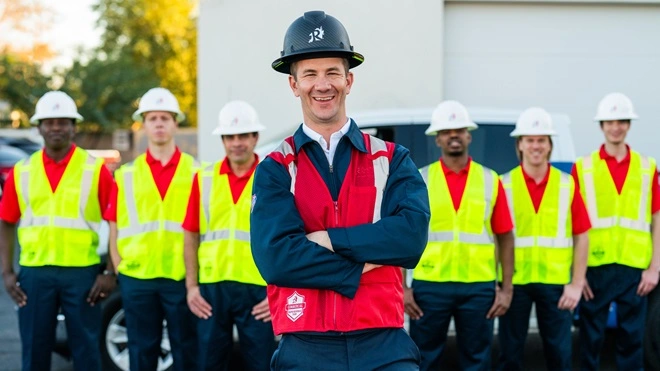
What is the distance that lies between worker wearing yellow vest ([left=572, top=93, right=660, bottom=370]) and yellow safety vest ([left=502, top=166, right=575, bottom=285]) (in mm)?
382

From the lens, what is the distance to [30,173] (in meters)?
5.93

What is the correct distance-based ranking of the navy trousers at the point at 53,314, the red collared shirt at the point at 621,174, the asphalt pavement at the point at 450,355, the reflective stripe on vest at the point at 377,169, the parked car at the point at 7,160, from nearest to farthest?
the reflective stripe on vest at the point at 377,169, the navy trousers at the point at 53,314, the red collared shirt at the point at 621,174, the asphalt pavement at the point at 450,355, the parked car at the point at 7,160

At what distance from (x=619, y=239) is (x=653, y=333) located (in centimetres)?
97

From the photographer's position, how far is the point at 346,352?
3227 mm

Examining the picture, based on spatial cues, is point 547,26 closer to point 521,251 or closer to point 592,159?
point 592,159

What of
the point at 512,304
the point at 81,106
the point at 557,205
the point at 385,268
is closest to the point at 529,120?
the point at 557,205

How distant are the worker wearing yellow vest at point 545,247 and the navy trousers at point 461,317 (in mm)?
468

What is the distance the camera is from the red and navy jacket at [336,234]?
319cm

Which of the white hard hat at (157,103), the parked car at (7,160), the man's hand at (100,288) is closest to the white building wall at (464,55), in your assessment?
the white hard hat at (157,103)

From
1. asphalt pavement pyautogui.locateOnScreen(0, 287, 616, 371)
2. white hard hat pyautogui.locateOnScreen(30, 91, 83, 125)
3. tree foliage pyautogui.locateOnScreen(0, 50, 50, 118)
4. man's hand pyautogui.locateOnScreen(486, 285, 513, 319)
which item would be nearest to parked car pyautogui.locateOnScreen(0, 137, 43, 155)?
tree foliage pyautogui.locateOnScreen(0, 50, 50, 118)

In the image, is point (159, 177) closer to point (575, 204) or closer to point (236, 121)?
point (236, 121)

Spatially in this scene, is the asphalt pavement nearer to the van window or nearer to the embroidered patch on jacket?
the van window

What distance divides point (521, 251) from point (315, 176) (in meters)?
3.07

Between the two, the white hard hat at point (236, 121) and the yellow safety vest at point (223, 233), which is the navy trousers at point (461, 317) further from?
the white hard hat at point (236, 121)
